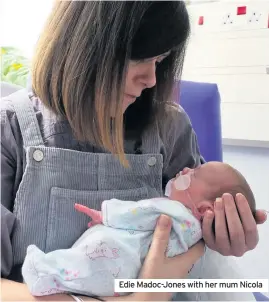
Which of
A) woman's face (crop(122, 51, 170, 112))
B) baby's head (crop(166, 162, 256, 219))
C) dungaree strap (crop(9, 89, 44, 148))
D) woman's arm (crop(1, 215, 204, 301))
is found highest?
woman's face (crop(122, 51, 170, 112))

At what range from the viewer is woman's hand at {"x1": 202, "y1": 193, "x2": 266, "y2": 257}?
23.6 inches

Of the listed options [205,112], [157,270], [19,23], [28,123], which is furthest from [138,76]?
[19,23]

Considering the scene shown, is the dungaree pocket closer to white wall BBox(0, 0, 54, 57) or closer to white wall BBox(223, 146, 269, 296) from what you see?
white wall BBox(223, 146, 269, 296)

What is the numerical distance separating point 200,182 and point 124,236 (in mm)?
199

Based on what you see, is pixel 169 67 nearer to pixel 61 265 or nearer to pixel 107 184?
pixel 107 184

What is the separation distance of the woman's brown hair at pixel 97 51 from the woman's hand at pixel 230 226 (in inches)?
7.7

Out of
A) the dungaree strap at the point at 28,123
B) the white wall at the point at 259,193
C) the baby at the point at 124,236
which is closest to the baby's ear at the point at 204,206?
the baby at the point at 124,236

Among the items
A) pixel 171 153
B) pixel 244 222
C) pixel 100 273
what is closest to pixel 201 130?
pixel 171 153

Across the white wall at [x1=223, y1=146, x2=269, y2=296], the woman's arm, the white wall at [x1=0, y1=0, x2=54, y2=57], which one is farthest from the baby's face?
the white wall at [x1=0, y1=0, x2=54, y2=57]

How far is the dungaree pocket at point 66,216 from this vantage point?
1.87 ft

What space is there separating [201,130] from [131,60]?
0.47 m

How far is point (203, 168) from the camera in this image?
702mm

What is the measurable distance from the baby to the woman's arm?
→ 0.5 inches

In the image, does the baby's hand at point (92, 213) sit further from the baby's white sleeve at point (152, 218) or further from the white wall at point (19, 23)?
the white wall at point (19, 23)
